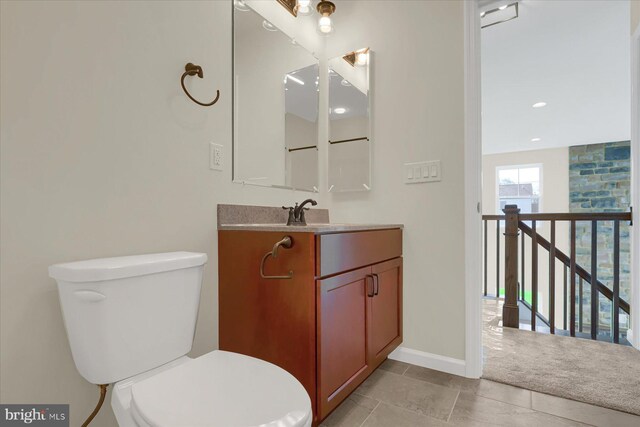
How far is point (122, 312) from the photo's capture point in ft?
3.16

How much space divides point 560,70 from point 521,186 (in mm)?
3942

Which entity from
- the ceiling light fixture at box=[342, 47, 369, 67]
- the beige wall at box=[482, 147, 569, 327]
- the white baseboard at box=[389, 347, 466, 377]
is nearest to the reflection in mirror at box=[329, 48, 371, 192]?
the ceiling light fixture at box=[342, 47, 369, 67]

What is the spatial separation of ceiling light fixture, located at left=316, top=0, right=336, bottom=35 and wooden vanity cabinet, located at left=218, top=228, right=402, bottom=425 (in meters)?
1.52

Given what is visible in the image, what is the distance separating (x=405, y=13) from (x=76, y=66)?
1.81 meters

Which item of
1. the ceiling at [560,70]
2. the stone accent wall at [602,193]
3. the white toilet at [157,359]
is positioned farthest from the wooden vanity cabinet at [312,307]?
the stone accent wall at [602,193]

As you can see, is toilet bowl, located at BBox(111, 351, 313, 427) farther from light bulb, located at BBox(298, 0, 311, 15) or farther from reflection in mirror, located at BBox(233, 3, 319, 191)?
light bulb, located at BBox(298, 0, 311, 15)

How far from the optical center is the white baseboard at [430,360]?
1807 mm

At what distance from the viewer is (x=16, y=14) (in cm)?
97

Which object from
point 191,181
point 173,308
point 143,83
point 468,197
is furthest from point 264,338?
point 468,197

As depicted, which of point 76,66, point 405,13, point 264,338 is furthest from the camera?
point 405,13

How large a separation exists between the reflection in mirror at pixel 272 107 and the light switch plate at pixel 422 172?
2.09 ft

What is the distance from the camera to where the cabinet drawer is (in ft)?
4.21

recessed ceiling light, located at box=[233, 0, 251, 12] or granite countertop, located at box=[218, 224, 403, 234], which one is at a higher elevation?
recessed ceiling light, located at box=[233, 0, 251, 12]

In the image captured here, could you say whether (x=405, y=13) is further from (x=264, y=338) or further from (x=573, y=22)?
(x=264, y=338)
